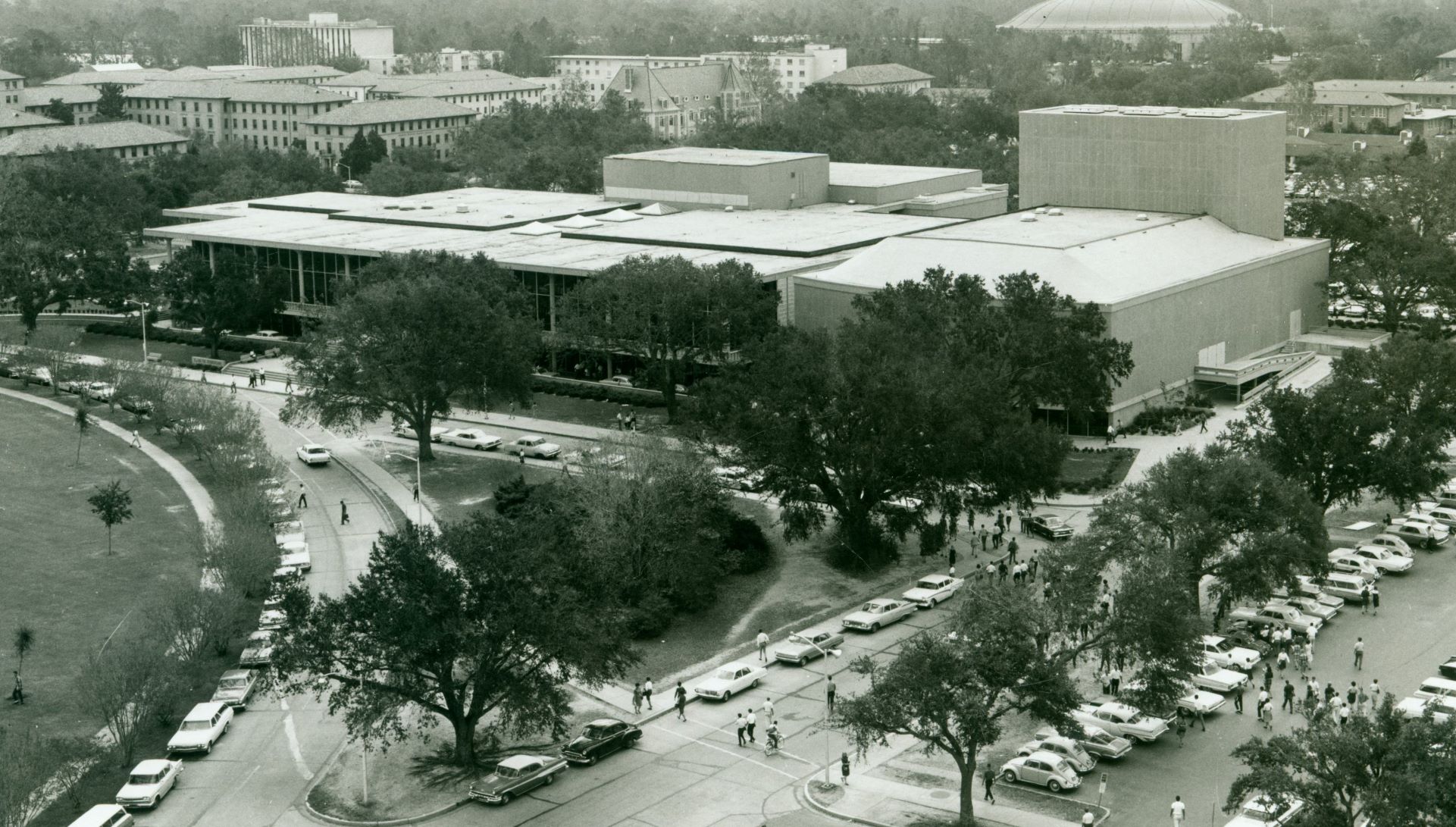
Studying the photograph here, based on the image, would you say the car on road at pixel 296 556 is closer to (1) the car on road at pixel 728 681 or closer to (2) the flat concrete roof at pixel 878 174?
(1) the car on road at pixel 728 681

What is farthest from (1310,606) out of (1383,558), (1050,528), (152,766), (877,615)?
(152,766)

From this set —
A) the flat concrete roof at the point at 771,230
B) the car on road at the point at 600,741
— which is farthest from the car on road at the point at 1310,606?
the flat concrete roof at the point at 771,230

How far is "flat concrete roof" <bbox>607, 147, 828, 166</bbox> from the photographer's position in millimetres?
104375

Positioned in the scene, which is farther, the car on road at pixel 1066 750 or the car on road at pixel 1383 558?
the car on road at pixel 1383 558

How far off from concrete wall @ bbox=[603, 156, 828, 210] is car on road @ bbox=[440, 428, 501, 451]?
31.5 m

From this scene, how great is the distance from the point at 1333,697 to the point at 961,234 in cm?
4465

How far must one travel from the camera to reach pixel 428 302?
70.6 meters

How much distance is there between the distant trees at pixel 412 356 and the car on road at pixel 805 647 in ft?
76.0

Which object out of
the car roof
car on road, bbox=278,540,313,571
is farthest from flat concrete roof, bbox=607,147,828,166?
the car roof

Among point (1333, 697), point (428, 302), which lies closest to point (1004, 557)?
point (1333, 697)

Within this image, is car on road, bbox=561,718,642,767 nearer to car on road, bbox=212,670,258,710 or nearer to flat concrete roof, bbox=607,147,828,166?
car on road, bbox=212,670,258,710

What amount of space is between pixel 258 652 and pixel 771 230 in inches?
1950

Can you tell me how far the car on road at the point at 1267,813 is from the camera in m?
35.0

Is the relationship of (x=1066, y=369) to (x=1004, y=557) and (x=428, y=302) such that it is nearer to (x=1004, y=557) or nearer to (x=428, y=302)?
(x=1004, y=557)
